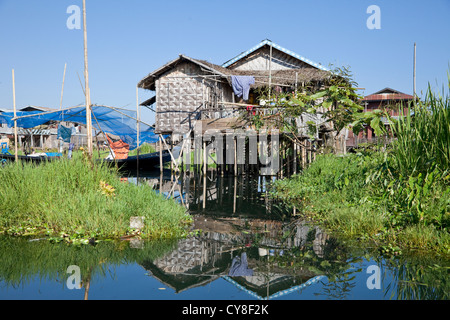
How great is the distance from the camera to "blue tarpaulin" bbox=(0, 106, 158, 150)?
49.9 feet

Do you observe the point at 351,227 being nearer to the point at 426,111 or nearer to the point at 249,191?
the point at 426,111

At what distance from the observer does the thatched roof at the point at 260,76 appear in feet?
53.5

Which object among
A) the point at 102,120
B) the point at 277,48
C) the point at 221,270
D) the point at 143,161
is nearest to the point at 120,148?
the point at 143,161

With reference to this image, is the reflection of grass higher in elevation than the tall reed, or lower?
lower

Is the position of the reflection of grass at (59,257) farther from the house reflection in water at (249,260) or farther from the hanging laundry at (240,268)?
the hanging laundry at (240,268)

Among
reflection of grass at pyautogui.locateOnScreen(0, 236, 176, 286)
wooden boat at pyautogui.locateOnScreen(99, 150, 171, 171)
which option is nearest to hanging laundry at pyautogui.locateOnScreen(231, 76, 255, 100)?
wooden boat at pyautogui.locateOnScreen(99, 150, 171, 171)

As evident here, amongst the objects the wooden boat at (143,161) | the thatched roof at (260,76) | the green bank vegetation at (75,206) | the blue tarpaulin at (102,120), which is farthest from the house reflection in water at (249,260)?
the wooden boat at (143,161)

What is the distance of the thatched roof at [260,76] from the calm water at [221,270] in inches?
414

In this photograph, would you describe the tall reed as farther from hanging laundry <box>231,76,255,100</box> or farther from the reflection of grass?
hanging laundry <box>231,76,255,100</box>

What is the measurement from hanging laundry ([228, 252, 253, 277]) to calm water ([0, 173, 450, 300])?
0.01 metres

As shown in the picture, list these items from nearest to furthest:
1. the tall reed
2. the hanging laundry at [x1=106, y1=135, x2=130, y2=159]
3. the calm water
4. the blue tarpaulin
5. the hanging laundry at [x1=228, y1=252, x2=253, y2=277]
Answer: the calm water < the hanging laundry at [x1=228, y1=252, x2=253, y2=277] < the tall reed < the blue tarpaulin < the hanging laundry at [x1=106, y1=135, x2=130, y2=159]

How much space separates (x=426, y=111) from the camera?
241 inches

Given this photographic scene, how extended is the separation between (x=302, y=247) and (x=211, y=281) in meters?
1.85

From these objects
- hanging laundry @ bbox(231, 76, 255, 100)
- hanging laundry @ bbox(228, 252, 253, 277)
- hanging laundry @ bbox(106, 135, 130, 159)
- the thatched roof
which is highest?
the thatched roof
